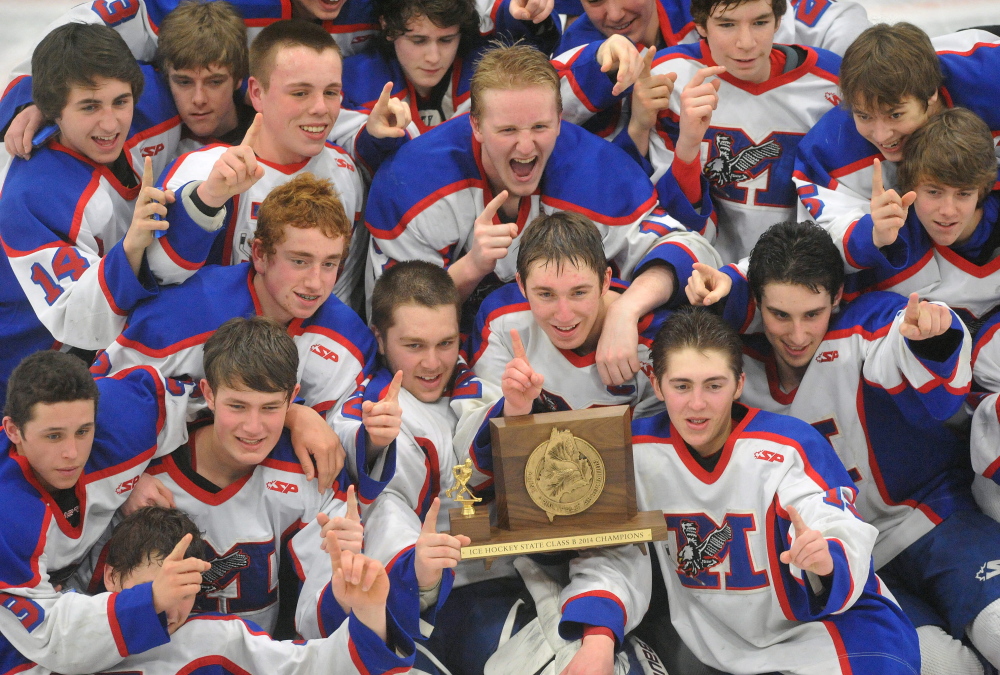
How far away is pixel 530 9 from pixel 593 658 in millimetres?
2107

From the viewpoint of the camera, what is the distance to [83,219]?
10.4ft

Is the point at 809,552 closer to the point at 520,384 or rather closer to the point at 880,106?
the point at 520,384

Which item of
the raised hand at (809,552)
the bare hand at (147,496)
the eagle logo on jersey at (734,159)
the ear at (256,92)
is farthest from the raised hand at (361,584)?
the eagle logo on jersey at (734,159)

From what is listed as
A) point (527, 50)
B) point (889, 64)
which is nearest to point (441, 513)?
point (527, 50)

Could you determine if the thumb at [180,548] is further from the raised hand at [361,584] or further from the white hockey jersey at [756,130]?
the white hockey jersey at [756,130]

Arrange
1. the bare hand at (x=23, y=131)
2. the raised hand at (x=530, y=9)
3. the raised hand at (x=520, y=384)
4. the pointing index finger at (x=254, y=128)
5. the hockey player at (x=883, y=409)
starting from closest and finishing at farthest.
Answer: the raised hand at (x=520, y=384) < the hockey player at (x=883, y=409) < the pointing index finger at (x=254, y=128) < the bare hand at (x=23, y=131) < the raised hand at (x=530, y=9)

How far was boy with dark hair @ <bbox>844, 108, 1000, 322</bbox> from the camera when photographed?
2.96 meters

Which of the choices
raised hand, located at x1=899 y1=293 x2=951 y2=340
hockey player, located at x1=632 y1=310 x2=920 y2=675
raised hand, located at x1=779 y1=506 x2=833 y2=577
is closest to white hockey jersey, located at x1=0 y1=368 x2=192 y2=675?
hockey player, located at x1=632 y1=310 x2=920 y2=675

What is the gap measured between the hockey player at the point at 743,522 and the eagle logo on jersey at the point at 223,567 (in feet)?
3.34

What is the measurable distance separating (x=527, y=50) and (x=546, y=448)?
1250 millimetres

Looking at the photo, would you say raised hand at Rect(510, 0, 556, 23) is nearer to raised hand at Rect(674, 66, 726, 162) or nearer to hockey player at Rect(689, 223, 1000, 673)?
raised hand at Rect(674, 66, 726, 162)

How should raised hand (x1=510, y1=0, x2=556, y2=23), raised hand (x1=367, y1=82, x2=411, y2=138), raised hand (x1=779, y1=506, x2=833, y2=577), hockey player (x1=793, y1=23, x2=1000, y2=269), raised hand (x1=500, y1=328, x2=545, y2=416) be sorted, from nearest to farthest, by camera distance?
1. raised hand (x1=779, y1=506, x2=833, y2=577)
2. raised hand (x1=500, y1=328, x2=545, y2=416)
3. hockey player (x1=793, y1=23, x2=1000, y2=269)
4. raised hand (x1=367, y1=82, x2=411, y2=138)
5. raised hand (x1=510, y1=0, x2=556, y2=23)

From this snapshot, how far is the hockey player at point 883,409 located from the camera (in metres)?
2.89

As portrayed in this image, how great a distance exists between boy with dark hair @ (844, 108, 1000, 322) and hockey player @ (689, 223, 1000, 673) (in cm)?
11
